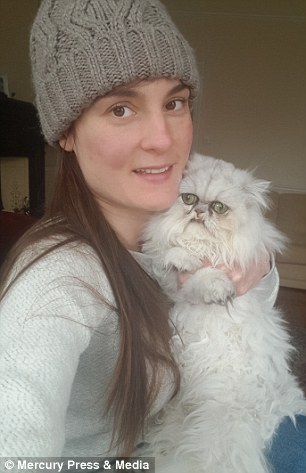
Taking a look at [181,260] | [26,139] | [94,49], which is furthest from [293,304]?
[94,49]

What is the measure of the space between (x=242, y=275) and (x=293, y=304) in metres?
2.62

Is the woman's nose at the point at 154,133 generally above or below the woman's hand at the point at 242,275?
above

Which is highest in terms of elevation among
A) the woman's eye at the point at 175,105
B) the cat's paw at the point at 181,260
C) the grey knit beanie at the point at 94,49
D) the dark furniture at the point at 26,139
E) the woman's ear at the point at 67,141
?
the grey knit beanie at the point at 94,49

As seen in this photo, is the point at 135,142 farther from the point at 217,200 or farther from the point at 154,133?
the point at 217,200

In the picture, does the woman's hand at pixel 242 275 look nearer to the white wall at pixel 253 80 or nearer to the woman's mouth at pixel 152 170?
the woman's mouth at pixel 152 170

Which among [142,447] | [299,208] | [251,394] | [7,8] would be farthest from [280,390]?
[7,8]

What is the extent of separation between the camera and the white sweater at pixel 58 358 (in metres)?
0.55

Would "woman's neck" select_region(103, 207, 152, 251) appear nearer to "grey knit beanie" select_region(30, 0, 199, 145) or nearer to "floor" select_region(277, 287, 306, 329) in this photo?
"grey knit beanie" select_region(30, 0, 199, 145)

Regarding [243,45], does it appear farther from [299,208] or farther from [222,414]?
[222,414]

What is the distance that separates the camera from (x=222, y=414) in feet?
2.97

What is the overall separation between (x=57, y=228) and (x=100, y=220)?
0.10 metres

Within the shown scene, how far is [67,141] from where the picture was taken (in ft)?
3.16

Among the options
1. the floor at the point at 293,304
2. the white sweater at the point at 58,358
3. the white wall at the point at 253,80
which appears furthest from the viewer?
the white wall at the point at 253,80

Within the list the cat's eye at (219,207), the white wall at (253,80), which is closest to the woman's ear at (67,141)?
the cat's eye at (219,207)
